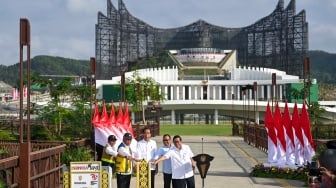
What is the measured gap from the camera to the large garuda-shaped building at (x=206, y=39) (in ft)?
493

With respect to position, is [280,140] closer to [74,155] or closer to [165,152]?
[74,155]

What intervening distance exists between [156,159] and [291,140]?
8144mm

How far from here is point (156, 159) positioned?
39.9 feet

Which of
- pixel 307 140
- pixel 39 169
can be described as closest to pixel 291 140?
pixel 307 140

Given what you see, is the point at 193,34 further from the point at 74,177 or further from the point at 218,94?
the point at 74,177

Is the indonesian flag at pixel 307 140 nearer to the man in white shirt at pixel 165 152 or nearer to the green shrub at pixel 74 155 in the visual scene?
the green shrub at pixel 74 155

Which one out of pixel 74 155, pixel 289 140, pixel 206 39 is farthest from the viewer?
pixel 206 39

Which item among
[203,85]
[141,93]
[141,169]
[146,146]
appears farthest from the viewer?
[203,85]

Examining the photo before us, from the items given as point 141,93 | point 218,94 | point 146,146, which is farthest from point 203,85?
point 146,146

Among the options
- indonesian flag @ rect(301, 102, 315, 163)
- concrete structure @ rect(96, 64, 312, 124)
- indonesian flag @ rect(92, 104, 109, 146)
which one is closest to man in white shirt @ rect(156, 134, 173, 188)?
indonesian flag @ rect(92, 104, 109, 146)

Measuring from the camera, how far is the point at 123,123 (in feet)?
69.9

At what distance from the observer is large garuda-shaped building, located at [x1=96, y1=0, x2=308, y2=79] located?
150 meters

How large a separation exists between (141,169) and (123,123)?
9.65 m

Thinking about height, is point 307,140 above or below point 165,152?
below
